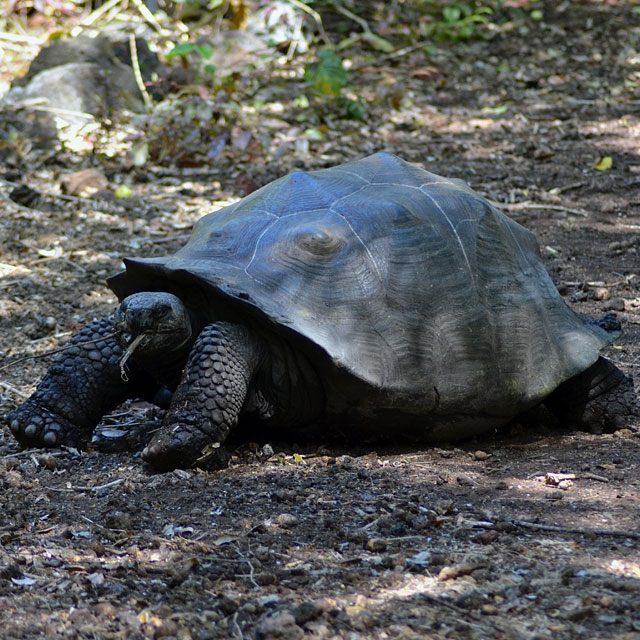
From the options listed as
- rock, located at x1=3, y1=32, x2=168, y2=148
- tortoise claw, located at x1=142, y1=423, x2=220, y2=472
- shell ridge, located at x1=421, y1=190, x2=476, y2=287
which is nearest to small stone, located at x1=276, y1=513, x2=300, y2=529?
tortoise claw, located at x1=142, y1=423, x2=220, y2=472

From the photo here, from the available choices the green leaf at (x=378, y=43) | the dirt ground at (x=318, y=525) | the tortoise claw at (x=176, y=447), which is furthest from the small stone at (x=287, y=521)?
the green leaf at (x=378, y=43)

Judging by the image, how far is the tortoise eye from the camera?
3580mm

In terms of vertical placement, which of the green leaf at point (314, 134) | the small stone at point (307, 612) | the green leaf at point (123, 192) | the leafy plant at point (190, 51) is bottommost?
the green leaf at point (123, 192)

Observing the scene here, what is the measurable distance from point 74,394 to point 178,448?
2.28 feet

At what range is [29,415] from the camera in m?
3.70

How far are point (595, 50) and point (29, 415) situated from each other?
391 inches

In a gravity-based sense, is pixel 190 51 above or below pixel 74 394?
above

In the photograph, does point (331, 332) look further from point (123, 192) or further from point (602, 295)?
point (123, 192)

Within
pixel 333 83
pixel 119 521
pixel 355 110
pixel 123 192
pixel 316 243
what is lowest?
pixel 123 192

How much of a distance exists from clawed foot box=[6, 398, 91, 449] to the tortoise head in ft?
1.52

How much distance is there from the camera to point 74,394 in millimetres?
3734

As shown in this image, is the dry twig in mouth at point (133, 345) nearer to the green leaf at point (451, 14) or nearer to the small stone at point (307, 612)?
the small stone at point (307, 612)

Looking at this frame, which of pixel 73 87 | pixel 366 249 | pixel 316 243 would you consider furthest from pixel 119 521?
pixel 73 87

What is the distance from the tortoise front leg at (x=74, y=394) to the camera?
3.68 m
